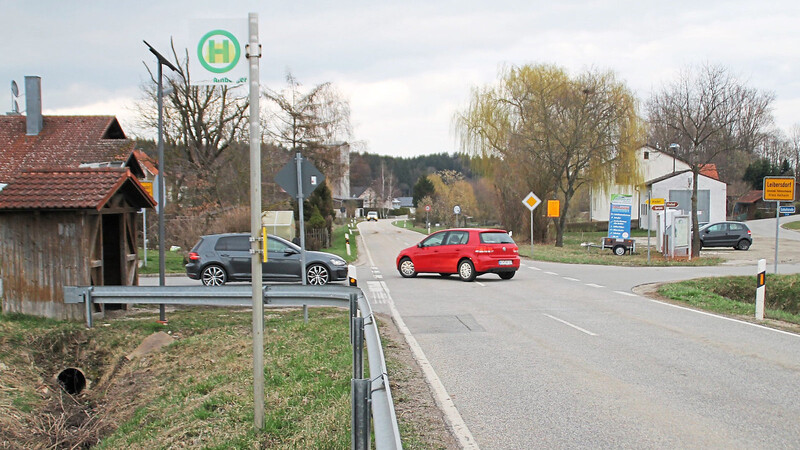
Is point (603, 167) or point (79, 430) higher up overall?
point (603, 167)

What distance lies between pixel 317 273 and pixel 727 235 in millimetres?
28761

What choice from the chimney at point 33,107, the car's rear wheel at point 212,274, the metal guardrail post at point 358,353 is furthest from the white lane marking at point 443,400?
the chimney at point 33,107

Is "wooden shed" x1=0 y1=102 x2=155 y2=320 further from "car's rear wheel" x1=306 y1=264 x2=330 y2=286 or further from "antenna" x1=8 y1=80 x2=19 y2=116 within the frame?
"antenna" x1=8 y1=80 x2=19 y2=116

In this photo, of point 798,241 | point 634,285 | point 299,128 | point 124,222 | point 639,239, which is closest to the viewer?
point 124,222

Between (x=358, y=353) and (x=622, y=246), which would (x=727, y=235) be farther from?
(x=358, y=353)

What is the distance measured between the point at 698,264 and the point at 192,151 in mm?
29276

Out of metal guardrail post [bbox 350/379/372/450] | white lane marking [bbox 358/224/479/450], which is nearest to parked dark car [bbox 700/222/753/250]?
white lane marking [bbox 358/224/479/450]

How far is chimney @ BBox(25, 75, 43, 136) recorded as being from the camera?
94.3 feet

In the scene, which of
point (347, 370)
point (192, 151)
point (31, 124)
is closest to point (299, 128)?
point (192, 151)

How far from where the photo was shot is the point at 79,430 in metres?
8.21

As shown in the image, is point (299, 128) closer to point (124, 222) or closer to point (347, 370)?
point (124, 222)

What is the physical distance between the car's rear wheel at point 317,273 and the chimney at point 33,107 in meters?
17.4

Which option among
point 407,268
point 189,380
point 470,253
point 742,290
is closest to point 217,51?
point 189,380

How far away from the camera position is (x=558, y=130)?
1571 inches
